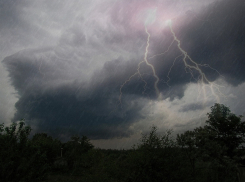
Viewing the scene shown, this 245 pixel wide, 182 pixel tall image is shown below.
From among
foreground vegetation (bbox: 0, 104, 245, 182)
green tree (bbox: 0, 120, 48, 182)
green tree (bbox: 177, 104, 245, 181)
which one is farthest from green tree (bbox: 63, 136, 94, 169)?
green tree (bbox: 0, 120, 48, 182)

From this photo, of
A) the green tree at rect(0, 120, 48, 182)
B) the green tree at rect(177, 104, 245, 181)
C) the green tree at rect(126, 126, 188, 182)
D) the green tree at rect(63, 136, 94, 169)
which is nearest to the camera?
the green tree at rect(0, 120, 48, 182)

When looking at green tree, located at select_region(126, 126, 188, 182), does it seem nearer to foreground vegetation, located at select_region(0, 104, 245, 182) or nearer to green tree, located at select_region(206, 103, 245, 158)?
foreground vegetation, located at select_region(0, 104, 245, 182)

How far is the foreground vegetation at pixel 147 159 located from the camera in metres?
6.27

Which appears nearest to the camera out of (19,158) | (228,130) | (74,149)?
(19,158)

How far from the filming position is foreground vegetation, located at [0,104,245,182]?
6266mm

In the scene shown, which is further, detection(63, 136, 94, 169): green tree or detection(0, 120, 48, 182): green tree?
detection(63, 136, 94, 169): green tree

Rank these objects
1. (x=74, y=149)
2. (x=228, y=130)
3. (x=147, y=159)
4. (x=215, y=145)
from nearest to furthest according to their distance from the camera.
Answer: (x=147, y=159) < (x=215, y=145) < (x=228, y=130) < (x=74, y=149)

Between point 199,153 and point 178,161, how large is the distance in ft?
39.2

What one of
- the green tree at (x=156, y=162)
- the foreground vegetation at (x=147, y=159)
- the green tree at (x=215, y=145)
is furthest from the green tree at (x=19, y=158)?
the green tree at (x=215, y=145)

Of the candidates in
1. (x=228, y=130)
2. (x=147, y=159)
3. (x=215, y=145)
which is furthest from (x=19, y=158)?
(x=228, y=130)

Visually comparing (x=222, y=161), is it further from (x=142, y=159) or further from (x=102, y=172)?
(x=102, y=172)

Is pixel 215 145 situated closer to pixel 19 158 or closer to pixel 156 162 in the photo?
pixel 156 162

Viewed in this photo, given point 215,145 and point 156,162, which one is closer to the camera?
point 156,162

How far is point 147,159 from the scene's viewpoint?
14.0 m
